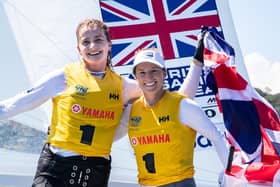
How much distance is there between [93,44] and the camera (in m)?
2.19

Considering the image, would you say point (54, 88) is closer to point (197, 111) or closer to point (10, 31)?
point (197, 111)

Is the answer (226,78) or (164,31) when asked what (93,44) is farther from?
(164,31)

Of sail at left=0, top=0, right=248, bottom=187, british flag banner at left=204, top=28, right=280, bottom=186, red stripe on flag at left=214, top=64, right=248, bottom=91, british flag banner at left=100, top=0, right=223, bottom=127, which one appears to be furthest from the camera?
british flag banner at left=100, top=0, right=223, bottom=127

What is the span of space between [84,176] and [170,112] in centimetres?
34

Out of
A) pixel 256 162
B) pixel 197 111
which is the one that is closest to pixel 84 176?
pixel 197 111

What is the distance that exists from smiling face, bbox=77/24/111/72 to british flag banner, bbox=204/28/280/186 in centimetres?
37

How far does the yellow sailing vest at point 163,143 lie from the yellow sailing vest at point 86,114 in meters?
0.10

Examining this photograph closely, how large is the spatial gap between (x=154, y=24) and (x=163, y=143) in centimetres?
131

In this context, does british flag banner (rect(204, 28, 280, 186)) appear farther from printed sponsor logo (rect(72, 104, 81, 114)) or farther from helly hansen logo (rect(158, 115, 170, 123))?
printed sponsor logo (rect(72, 104, 81, 114))

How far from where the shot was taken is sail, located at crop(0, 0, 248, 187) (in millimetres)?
3012

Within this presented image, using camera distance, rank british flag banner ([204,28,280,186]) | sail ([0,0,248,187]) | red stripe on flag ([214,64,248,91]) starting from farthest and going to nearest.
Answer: sail ([0,0,248,187]) < red stripe on flag ([214,64,248,91]) < british flag banner ([204,28,280,186])

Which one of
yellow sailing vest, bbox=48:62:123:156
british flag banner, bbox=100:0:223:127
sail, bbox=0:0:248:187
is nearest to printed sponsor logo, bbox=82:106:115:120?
yellow sailing vest, bbox=48:62:123:156

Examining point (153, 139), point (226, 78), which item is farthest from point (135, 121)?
point (226, 78)

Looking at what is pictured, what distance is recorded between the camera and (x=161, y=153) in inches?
84.3
